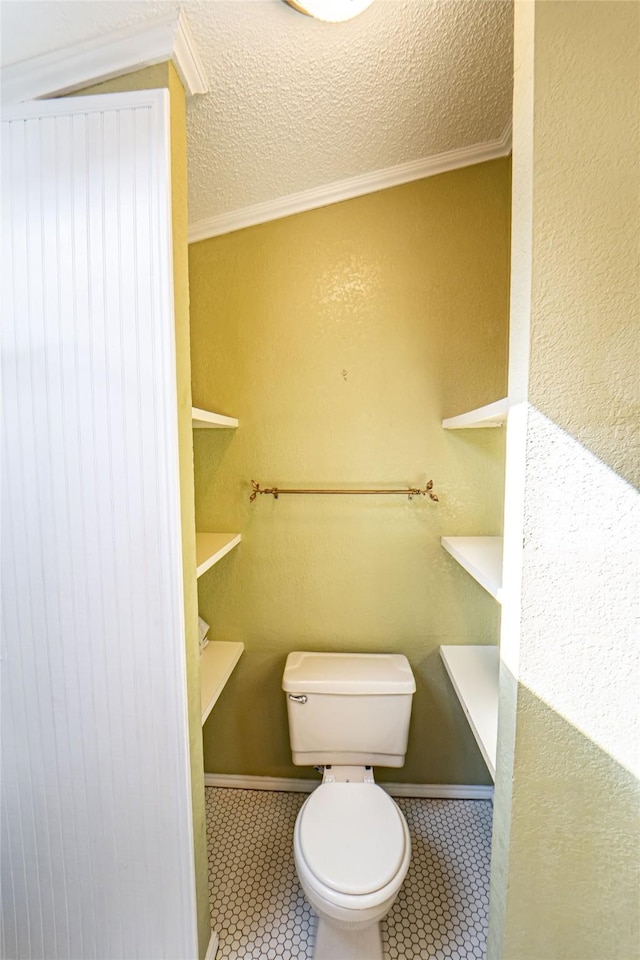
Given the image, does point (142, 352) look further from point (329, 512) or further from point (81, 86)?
point (329, 512)

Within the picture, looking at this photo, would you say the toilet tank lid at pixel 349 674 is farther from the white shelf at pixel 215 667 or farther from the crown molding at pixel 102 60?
the crown molding at pixel 102 60

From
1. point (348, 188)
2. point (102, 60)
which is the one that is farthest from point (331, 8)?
point (348, 188)

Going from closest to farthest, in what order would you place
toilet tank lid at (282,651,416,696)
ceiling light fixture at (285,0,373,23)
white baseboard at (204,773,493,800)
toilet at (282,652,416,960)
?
ceiling light fixture at (285,0,373,23)
toilet at (282,652,416,960)
toilet tank lid at (282,651,416,696)
white baseboard at (204,773,493,800)

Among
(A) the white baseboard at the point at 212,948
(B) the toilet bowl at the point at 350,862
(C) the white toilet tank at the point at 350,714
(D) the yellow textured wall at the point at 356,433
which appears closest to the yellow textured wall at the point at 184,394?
(A) the white baseboard at the point at 212,948

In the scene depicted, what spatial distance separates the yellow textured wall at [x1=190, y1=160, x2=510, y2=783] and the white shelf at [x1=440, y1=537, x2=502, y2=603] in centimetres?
10

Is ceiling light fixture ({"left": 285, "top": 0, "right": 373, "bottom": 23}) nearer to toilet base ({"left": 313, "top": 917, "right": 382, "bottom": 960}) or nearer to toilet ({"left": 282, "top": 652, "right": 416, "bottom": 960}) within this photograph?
toilet ({"left": 282, "top": 652, "right": 416, "bottom": 960})

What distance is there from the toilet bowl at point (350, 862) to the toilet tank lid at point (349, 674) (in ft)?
1.05

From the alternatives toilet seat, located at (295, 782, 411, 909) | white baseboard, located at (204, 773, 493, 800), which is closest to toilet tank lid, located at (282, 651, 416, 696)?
toilet seat, located at (295, 782, 411, 909)

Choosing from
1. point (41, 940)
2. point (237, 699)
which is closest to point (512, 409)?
point (237, 699)

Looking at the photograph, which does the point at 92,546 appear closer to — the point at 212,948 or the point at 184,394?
the point at 184,394

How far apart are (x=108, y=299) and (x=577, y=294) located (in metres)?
1.05

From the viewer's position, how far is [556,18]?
0.75 meters

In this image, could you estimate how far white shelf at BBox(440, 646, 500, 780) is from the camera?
1.13m

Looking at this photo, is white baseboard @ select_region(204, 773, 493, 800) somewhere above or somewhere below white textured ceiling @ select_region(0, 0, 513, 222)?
below
